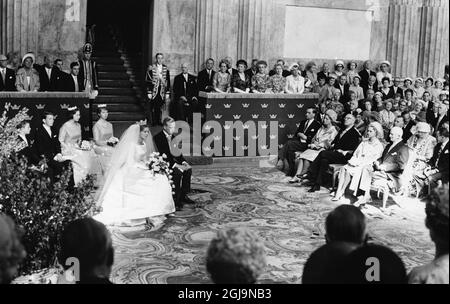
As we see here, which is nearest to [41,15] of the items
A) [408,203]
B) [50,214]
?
[408,203]

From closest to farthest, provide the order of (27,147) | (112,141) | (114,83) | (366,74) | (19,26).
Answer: (27,147)
(112,141)
(19,26)
(114,83)
(366,74)

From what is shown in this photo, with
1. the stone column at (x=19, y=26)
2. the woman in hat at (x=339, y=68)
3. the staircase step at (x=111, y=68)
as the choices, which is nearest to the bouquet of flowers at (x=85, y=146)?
the stone column at (x=19, y=26)

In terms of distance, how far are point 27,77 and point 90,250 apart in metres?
10.5

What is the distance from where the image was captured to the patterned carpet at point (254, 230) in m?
7.47

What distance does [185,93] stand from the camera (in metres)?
15.4

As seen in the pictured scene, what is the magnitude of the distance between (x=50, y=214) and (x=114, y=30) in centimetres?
1416

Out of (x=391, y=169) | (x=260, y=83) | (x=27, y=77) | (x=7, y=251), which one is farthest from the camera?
(x=260, y=83)

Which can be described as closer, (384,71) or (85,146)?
(85,146)

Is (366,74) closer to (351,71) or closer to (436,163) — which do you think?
(351,71)

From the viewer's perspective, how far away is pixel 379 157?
35.7ft

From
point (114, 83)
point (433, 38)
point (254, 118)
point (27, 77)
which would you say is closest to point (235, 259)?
point (254, 118)

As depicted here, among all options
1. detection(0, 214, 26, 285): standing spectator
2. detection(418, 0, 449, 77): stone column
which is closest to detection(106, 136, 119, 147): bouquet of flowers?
detection(0, 214, 26, 285): standing spectator

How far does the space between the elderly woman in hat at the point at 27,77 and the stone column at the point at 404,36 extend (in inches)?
390

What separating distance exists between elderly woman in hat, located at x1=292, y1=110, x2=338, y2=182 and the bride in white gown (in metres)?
3.46
